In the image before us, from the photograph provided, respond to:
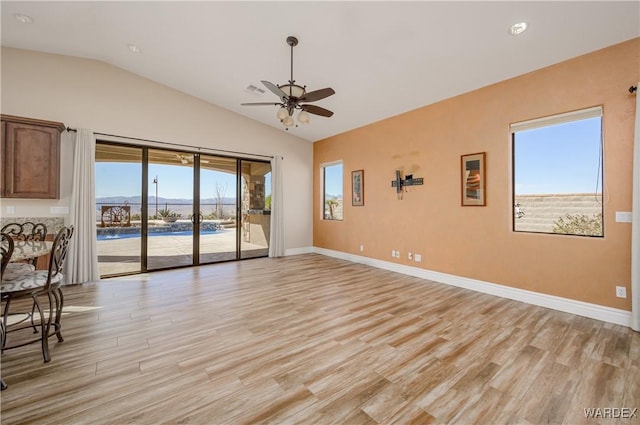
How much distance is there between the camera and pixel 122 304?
353cm

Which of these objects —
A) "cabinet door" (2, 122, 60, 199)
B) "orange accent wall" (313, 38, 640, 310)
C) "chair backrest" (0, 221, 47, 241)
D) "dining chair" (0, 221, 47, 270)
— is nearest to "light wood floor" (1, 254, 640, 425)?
"orange accent wall" (313, 38, 640, 310)

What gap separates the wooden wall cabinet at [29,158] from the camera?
3814 millimetres

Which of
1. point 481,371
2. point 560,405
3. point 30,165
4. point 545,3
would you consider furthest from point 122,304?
point 545,3

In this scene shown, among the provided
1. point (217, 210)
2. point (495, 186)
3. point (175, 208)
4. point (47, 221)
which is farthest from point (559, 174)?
point (47, 221)

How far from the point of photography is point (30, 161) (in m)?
3.99

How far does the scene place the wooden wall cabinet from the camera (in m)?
3.81

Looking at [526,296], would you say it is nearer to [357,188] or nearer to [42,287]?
[357,188]

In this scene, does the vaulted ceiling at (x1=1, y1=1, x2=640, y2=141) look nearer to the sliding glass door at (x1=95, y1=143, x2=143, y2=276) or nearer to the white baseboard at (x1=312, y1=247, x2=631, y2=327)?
the sliding glass door at (x1=95, y1=143, x2=143, y2=276)

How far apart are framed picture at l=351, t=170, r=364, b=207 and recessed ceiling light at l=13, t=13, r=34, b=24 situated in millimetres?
5729

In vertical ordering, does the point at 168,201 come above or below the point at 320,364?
above

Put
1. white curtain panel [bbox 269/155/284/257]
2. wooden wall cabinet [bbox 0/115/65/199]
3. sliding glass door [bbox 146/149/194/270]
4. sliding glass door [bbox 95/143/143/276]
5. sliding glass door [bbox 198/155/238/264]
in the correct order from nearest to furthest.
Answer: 1. wooden wall cabinet [bbox 0/115/65/199]
2. sliding glass door [bbox 95/143/143/276]
3. sliding glass door [bbox 146/149/194/270]
4. sliding glass door [bbox 198/155/238/264]
5. white curtain panel [bbox 269/155/284/257]

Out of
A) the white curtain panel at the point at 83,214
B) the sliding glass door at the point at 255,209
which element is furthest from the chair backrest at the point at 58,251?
the sliding glass door at the point at 255,209

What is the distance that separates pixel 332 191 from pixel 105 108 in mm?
5053

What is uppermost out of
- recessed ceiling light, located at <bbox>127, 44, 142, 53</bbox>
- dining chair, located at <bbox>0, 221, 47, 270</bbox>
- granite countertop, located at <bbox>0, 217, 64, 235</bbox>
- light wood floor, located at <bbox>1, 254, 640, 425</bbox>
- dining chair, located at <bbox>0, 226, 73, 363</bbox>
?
recessed ceiling light, located at <bbox>127, 44, 142, 53</bbox>
